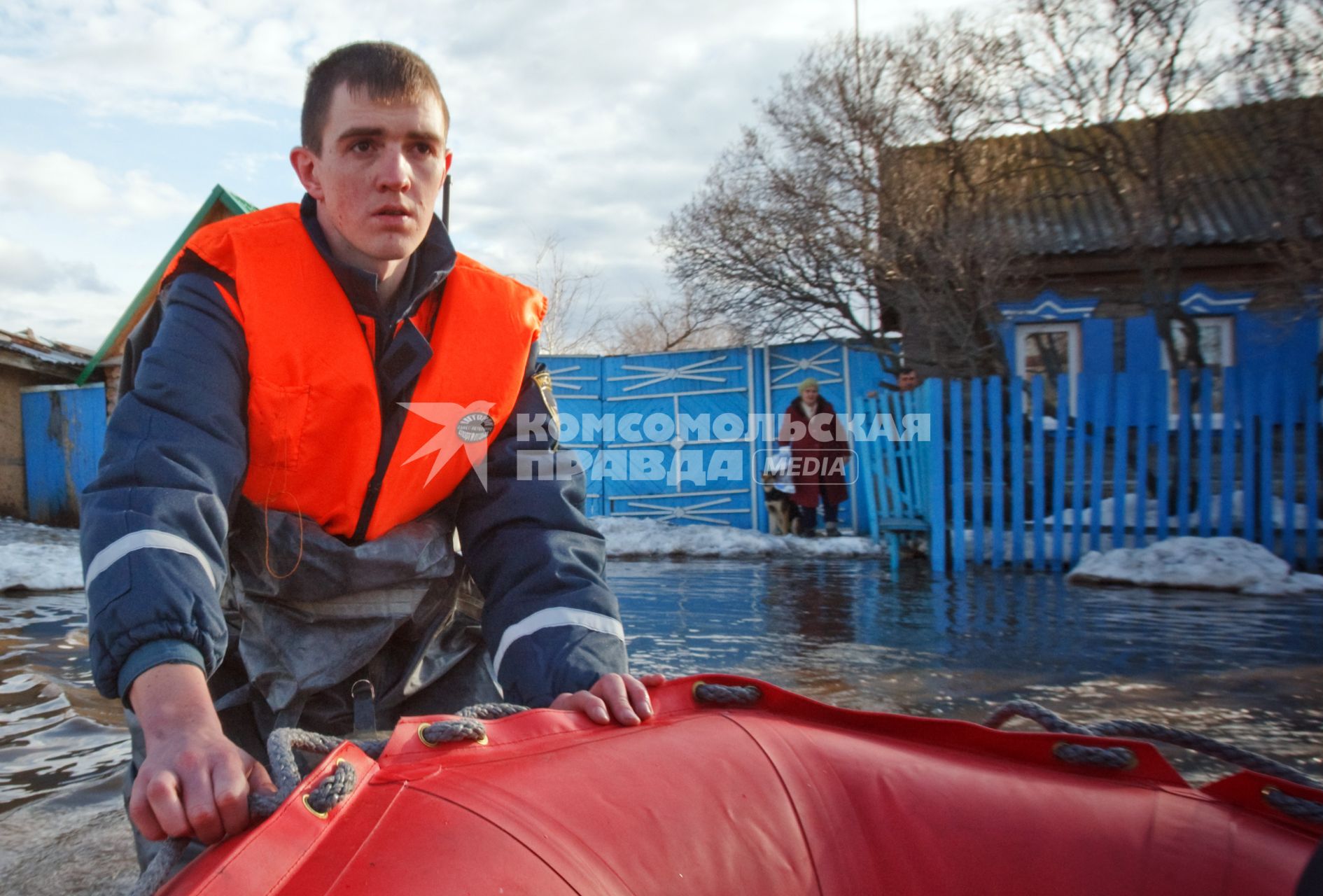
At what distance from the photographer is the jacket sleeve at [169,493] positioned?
48.8 inches

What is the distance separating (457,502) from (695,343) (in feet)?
114

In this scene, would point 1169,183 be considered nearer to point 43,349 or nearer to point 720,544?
point 720,544

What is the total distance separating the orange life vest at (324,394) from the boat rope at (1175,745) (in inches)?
41.3

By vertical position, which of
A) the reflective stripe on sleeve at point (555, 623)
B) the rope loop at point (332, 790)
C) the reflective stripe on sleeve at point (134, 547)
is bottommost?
the rope loop at point (332, 790)

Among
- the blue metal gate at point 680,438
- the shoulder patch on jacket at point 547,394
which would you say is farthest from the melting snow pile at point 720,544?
the shoulder patch on jacket at point 547,394

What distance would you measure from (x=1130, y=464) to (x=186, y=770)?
32.2 feet

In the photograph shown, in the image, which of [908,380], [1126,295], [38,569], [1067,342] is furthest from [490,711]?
[1067,342]

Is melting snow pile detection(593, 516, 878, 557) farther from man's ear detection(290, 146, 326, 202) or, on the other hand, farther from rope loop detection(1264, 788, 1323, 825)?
rope loop detection(1264, 788, 1323, 825)

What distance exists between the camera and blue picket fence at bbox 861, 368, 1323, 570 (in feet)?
27.2

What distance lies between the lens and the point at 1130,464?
9.48 meters

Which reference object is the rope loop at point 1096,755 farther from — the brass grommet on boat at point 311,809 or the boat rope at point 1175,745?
the brass grommet on boat at point 311,809

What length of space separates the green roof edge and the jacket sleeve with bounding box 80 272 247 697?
1424cm

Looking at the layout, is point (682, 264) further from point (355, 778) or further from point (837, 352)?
point (355, 778)

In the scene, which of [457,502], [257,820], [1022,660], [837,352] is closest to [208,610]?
[257,820]
